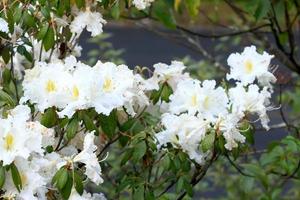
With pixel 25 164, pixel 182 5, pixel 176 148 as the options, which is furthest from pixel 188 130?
pixel 182 5

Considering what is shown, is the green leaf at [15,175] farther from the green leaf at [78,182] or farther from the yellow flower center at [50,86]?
the yellow flower center at [50,86]

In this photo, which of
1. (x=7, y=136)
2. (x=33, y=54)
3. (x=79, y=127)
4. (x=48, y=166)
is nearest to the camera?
(x=7, y=136)

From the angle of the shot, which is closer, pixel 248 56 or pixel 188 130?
pixel 188 130

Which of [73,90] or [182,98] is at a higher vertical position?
[73,90]

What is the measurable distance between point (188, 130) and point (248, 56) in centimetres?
35

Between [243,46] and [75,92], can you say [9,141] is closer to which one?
[75,92]

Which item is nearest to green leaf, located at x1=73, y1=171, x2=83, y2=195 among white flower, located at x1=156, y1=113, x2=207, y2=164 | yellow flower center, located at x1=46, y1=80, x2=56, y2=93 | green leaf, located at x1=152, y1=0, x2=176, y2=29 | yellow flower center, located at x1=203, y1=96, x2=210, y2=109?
yellow flower center, located at x1=46, y1=80, x2=56, y2=93

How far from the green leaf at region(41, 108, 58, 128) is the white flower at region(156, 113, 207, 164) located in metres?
0.34

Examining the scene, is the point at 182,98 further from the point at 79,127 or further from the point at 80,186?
the point at 80,186

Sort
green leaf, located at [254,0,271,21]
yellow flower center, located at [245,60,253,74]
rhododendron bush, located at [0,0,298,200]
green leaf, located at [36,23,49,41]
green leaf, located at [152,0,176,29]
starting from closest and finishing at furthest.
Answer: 1. rhododendron bush, located at [0,0,298,200]
2. green leaf, located at [36,23,49,41]
3. yellow flower center, located at [245,60,253,74]
4. green leaf, located at [254,0,271,21]
5. green leaf, located at [152,0,176,29]

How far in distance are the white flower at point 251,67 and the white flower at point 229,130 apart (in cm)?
20

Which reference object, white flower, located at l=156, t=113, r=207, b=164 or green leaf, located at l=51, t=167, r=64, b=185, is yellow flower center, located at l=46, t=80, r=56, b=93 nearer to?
green leaf, located at l=51, t=167, r=64, b=185

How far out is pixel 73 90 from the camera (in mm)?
1879

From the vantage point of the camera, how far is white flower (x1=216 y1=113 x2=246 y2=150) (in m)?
2.04
